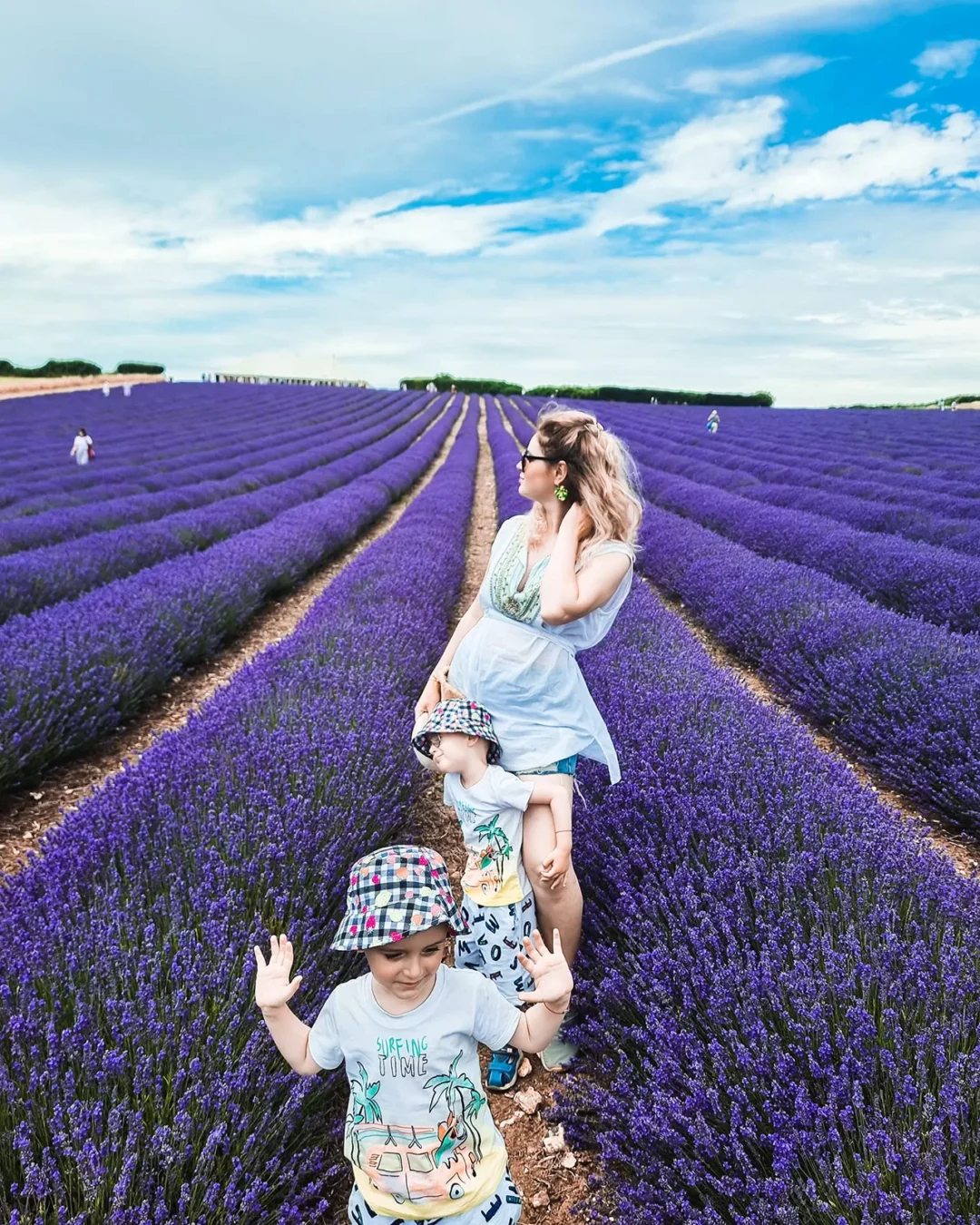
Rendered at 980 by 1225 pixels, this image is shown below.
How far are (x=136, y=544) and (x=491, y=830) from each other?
19.2 feet

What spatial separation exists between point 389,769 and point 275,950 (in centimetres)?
143

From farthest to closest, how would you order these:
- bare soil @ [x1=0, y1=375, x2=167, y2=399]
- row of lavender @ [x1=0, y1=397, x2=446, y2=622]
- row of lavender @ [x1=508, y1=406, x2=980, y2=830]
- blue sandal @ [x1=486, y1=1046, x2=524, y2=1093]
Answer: bare soil @ [x1=0, y1=375, x2=167, y2=399] → row of lavender @ [x1=0, y1=397, x2=446, y2=622] → row of lavender @ [x1=508, y1=406, x2=980, y2=830] → blue sandal @ [x1=486, y1=1046, x2=524, y2=1093]

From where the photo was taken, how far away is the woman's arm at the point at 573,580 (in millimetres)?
1711

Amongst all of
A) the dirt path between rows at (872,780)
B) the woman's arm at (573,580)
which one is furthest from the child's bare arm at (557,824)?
the dirt path between rows at (872,780)

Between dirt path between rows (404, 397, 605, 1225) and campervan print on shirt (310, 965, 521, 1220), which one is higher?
campervan print on shirt (310, 965, 521, 1220)

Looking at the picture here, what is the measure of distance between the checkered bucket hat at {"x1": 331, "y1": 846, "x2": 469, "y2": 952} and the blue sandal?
3.00 feet

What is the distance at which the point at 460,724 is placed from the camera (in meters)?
1.66

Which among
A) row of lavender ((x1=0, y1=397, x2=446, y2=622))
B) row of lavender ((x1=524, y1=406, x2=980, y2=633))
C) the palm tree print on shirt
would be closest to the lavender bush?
row of lavender ((x1=0, y1=397, x2=446, y2=622))

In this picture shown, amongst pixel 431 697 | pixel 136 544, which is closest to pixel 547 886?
pixel 431 697

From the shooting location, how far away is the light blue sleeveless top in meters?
1.80

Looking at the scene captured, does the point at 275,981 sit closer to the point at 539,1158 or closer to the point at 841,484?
the point at 539,1158

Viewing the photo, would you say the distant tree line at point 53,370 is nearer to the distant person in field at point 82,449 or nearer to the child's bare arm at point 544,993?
the distant person in field at point 82,449

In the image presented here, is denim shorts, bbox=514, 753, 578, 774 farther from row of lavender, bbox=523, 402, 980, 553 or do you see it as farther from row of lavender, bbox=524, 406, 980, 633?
row of lavender, bbox=523, 402, 980, 553

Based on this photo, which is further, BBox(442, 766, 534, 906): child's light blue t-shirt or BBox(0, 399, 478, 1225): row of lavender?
BBox(442, 766, 534, 906): child's light blue t-shirt
